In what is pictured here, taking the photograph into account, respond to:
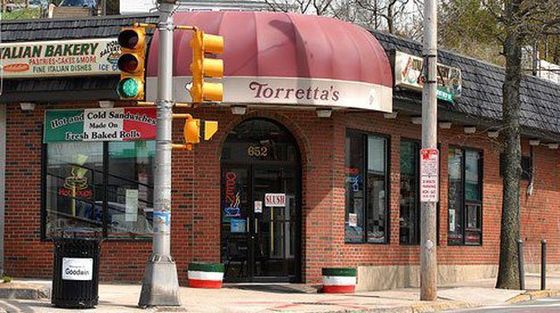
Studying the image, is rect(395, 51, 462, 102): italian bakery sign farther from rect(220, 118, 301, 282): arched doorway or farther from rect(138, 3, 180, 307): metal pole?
rect(138, 3, 180, 307): metal pole

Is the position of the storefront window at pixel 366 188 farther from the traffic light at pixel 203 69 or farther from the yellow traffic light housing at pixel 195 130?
the traffic light at pixel 203 69

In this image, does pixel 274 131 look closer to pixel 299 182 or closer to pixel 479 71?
pixel 299 182

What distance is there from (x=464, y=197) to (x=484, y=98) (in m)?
2.90

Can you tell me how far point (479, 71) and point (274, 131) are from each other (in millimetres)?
7059

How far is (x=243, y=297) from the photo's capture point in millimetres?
19797

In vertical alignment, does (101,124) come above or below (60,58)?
below

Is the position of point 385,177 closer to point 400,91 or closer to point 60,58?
point 400,91

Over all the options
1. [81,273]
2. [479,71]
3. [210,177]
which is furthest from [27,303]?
[479,71]

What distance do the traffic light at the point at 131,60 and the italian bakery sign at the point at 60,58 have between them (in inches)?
199

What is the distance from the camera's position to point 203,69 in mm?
16125

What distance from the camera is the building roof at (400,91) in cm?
2159

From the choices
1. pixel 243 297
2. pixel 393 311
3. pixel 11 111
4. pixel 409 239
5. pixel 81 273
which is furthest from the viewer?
pixel 409 239

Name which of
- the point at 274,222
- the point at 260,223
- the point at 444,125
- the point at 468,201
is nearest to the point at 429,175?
the point at 274,222

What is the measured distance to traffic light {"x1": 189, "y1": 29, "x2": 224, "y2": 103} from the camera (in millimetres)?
16047
